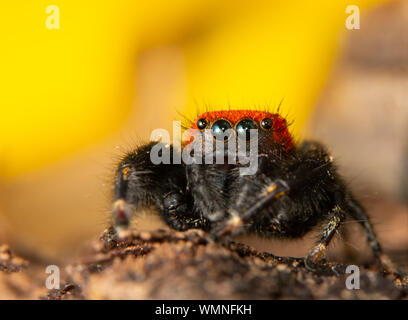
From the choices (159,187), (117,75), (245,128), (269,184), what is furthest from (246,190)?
(117,75)

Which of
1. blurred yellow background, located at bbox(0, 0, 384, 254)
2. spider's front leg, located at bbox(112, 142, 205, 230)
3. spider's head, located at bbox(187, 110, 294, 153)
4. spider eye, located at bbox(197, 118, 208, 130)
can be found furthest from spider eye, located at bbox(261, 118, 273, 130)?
blurred yellow background, located at bbox(0, 0, 384, 254)

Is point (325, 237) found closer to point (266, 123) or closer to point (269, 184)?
point (269, 184)

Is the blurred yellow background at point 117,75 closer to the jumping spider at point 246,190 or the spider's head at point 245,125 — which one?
the jumping spider at point 246,190

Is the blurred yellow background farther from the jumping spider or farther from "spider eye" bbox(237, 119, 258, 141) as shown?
"spider eye" bbox(237, 119, 258, 141)
